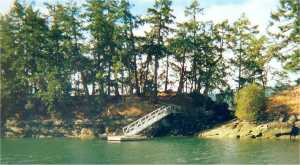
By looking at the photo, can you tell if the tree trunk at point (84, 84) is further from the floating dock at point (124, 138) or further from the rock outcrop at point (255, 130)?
the rock outcrop at point (255, 130)

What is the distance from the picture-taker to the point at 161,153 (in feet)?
111

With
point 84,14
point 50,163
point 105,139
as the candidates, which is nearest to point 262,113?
point 105,139

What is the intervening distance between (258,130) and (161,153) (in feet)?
49.9

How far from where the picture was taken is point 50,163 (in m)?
29.3

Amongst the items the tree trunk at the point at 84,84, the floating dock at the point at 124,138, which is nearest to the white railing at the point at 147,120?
the floating dock at the point at 124,138

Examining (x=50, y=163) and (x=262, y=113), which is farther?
(x=262, y=113)

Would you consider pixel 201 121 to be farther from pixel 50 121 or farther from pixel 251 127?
pixel 50 121

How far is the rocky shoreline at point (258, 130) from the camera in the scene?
44375 millimetres

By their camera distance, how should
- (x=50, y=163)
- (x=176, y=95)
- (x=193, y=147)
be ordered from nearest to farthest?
1. (x=50, y=163)
2. (x=193, y=147)
3. (x=176, y=95)

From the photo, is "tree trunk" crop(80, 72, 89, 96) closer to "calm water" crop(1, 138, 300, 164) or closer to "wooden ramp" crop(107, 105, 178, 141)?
"wooden ramp" crop(107, 105, 178, 141)

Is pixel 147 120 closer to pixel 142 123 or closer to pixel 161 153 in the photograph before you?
pixel 142 123

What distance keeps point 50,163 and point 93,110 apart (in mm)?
26660

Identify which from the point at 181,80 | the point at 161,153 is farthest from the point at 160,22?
the point at 161,153

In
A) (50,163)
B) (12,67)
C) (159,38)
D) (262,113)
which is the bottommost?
(50,163)
